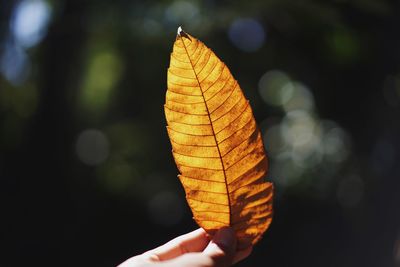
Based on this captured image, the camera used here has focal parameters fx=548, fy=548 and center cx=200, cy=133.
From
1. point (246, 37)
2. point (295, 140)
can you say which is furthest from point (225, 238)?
point (295, 140)

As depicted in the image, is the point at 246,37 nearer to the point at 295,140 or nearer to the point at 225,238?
the point at 295,140

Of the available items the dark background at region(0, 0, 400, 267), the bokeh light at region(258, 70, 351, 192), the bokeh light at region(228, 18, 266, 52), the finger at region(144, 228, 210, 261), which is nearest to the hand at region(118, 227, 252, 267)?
the finger at region(144, 228, 210, 261)

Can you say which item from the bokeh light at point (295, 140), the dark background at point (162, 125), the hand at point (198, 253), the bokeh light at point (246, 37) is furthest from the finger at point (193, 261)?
the bokeh light at point (295, 140)

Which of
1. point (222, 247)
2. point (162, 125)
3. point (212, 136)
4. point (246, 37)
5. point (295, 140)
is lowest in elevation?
point (295, 140)

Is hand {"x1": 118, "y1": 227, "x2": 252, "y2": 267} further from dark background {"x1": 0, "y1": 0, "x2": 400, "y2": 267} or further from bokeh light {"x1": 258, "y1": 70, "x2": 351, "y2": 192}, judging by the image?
bokeh light {"x1": 258, "y1": 70, "x2": 351, "y2": 192}

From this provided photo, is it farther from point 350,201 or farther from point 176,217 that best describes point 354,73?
point 176,217

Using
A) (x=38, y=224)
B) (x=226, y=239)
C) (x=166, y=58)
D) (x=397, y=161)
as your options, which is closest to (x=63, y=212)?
(x=38, y=224)
